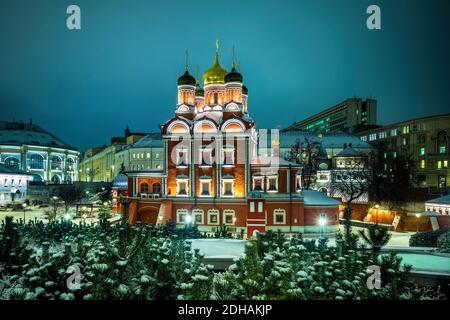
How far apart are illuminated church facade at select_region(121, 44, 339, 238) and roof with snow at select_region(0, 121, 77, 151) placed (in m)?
47.1

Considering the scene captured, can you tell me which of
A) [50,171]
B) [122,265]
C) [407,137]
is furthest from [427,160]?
[50,171]

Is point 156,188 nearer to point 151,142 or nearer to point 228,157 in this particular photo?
point 228,157

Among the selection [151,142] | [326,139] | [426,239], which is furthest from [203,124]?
[326,139]

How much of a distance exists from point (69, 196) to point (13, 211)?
6288mm

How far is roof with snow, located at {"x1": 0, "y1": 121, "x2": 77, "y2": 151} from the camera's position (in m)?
68.4

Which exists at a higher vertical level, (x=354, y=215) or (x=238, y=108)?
(x=238, y=108)

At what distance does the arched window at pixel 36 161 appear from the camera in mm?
68156

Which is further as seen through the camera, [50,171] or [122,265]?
[50,171]

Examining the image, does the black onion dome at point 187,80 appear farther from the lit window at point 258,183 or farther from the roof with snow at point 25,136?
the roof with snow at point 25,136

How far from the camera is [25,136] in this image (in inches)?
2785

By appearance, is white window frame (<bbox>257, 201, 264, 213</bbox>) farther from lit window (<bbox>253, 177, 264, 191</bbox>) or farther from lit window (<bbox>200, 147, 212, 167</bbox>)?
lit window (<bbox>200, 147, 212, 167</bbox>)

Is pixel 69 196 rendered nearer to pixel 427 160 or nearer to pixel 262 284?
pixel 262 284

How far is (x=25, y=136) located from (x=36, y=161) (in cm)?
608

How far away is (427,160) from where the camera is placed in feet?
191
